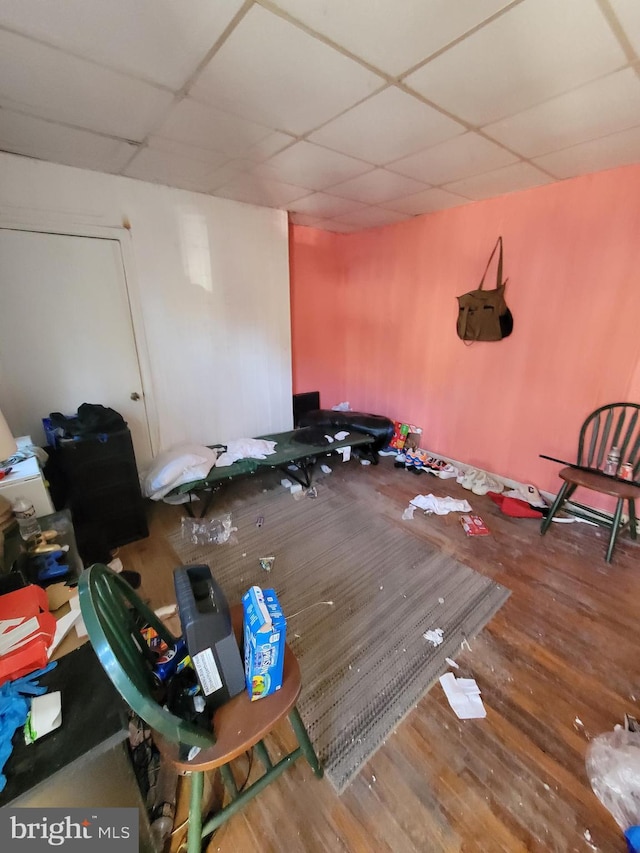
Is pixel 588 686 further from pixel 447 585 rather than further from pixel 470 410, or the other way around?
pixel 470 410

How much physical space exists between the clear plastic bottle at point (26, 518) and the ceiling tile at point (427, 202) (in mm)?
3247

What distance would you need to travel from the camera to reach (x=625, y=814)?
1092mm

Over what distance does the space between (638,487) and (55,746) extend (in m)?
2.98

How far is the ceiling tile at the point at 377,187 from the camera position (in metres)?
2.36

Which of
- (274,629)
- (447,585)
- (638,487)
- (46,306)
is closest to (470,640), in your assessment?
(447,585)

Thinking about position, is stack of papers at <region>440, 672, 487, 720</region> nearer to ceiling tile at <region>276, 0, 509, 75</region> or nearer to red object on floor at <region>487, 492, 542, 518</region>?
red object on floor at <region>487, 492, 542, 518</region>

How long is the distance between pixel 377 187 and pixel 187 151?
133 centimetres

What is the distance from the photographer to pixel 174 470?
259 centimetres

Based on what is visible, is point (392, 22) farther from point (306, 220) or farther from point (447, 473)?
point (447, 473)

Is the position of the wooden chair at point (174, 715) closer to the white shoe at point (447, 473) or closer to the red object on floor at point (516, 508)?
the red object on floor at point (516, 508)

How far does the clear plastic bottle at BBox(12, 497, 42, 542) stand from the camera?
157cm

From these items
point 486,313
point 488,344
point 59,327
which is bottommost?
point 488,344

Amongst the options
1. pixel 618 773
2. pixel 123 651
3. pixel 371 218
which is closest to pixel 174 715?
pixel 123 651

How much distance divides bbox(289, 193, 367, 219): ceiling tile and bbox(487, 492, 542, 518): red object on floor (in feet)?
9.13
